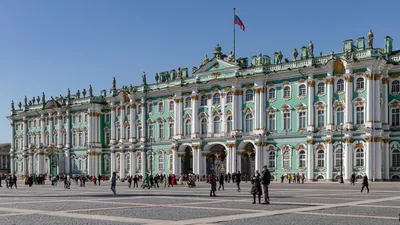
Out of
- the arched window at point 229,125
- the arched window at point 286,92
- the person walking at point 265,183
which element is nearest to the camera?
the person walking at point 265,183

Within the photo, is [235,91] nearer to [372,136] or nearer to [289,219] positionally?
[372,136]

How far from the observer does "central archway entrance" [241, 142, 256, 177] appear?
225 ft

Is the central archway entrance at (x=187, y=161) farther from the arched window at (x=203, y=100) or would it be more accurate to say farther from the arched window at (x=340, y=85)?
the arched window at (x=340, y=85)

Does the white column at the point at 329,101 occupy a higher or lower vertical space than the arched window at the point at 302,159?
higher

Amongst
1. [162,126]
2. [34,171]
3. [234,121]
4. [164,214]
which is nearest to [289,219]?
[164,214]

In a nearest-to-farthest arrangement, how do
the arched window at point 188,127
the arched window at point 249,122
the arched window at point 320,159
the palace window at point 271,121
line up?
the arched window at point 320,159, the palace window at point 271,121, the arched window at point 249,122, the arched window at point 188,127

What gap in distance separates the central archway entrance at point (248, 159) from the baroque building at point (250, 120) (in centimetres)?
12

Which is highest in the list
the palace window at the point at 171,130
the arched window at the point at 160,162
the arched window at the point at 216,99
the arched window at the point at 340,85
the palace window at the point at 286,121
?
the arched window at the point at 340,85

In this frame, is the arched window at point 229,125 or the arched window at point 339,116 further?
the arched window at point 229,125

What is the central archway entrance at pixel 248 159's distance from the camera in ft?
225

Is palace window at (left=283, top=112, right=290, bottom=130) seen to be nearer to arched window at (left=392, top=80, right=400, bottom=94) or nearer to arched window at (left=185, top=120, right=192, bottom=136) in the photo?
arched window at (left=392, top=80, right=400, bottom=94)

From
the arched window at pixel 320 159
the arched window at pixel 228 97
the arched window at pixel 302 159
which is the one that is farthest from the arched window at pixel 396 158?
the arched window at pixel 228 97

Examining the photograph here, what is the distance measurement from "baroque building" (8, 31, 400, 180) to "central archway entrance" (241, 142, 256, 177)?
0.40 ft

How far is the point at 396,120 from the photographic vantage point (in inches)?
2287
